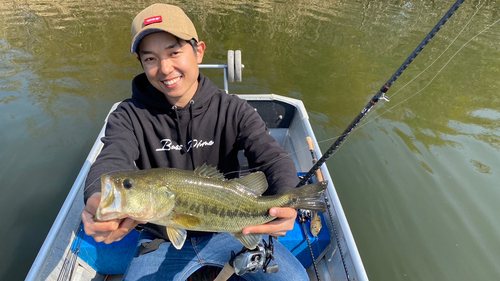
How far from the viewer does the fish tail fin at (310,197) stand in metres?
1.84

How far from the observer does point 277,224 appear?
196 centimetres

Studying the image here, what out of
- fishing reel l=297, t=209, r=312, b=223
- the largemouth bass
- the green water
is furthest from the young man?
the green water

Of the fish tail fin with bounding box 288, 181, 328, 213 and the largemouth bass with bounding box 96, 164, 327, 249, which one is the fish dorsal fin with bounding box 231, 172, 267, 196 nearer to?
the largemouth bass with bounding box 96, 164, 327, 249

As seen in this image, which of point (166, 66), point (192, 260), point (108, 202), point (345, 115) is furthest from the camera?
point (345, 115)

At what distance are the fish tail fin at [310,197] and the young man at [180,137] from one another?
0.31 feet

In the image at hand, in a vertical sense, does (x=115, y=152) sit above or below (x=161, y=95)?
below

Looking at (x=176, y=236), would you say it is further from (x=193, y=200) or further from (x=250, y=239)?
(x=250, y=239)

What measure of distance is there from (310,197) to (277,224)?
0.33 metres

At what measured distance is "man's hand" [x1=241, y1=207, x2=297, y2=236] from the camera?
6.18ft

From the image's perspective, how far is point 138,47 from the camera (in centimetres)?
216

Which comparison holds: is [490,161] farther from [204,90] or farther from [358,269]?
[204,90]

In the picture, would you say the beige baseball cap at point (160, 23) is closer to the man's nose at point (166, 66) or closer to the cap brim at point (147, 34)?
the cap brim at point (147, 34)

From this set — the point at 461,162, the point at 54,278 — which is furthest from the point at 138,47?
the point at 461,162

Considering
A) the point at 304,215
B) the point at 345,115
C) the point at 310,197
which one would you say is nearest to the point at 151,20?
the point at 310,197
